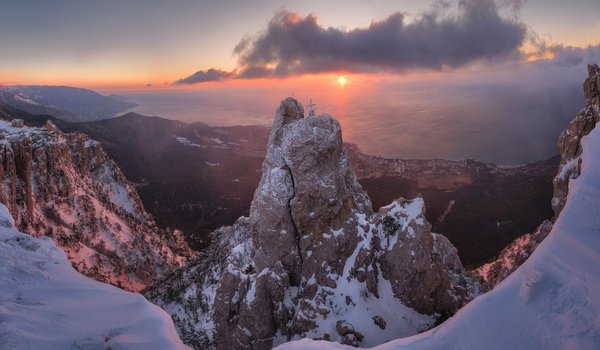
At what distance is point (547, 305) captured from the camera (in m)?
8.54

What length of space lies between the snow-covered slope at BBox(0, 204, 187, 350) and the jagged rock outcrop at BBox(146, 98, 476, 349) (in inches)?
680

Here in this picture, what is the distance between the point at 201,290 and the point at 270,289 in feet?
67.3

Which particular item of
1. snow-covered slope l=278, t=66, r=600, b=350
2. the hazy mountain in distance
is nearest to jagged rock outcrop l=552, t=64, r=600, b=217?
snow-covered slope l=278, t=66, r=600, b=350

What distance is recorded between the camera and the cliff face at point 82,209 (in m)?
46.1

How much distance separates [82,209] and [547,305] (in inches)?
2657

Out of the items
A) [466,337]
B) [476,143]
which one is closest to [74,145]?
[466,337]

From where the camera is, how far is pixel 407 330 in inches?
978

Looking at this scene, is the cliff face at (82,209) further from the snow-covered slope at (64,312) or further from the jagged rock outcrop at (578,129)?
the jagged rock outcrop at (578,129)

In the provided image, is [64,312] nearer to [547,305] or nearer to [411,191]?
[547,305]

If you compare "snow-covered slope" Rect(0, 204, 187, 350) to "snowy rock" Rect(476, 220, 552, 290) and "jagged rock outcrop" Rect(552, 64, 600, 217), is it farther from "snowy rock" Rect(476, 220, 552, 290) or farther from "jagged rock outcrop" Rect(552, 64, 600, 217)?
"snowy rock" Rect(476, 220, 552, 290)

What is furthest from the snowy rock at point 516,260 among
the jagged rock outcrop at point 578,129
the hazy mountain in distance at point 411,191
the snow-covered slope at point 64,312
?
the snow-covered slope at point 64,312

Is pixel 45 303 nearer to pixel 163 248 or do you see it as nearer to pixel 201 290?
pixel 201 290

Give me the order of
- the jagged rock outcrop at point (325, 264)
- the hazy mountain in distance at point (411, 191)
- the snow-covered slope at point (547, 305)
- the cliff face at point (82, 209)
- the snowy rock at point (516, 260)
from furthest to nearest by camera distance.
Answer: the hazy mountain in distance at point (411, 191) → the cliff face at point (82, 209) → the snowy rock at point (516, 260) → the jagged rock outcrop at point (325, 264) → the snow-covered slope at point (547, 305)

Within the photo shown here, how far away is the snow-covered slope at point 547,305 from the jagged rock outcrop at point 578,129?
15.0 metres
